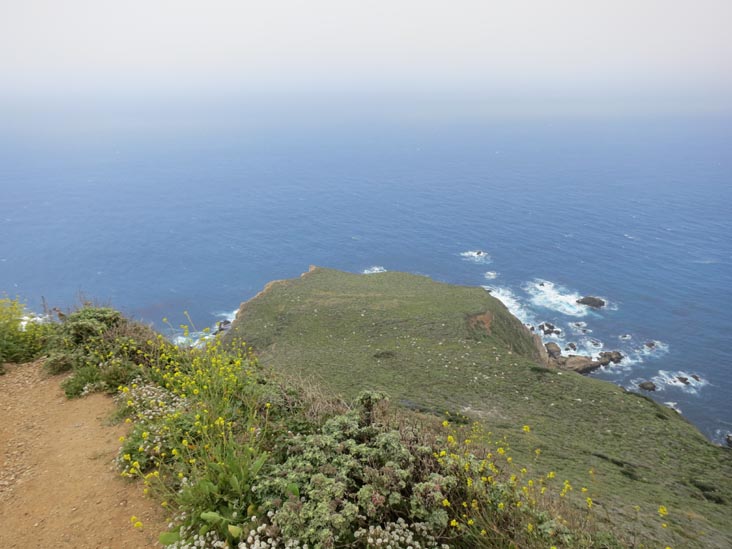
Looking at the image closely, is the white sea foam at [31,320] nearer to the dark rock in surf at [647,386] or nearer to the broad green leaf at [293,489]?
the broad green leaf at [293,489]

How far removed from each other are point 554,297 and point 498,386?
146ft

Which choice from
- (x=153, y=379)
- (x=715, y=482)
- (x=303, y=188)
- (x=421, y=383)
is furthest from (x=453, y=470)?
(x=303, y=188)

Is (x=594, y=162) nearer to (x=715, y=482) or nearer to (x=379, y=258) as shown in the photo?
(x=379, y=258)

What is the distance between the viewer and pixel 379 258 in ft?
284

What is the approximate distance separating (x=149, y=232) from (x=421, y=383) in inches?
3572

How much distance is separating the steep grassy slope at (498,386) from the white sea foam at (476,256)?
2754 centimetres

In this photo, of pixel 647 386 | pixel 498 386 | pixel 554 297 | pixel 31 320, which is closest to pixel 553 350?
pixel 647 386

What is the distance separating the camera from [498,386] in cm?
3138

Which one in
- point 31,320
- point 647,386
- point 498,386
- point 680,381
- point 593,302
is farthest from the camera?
point 593,302

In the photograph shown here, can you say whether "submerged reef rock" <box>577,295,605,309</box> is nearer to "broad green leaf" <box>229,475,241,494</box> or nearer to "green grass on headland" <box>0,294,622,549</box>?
"green grass on headland" <box>0,294,622,549</box>

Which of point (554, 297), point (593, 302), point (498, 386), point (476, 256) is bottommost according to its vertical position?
point (554, 297)

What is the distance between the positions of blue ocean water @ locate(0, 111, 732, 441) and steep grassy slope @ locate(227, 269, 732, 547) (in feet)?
64.7

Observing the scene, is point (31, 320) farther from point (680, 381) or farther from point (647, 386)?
point (680, 381)

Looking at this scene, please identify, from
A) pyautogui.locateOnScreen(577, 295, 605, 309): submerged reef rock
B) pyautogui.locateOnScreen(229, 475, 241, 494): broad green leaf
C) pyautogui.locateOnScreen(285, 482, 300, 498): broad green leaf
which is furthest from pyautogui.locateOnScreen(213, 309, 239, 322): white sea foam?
pyautogui.locateOnScreen(285, 482, 300, 498): broad green leaf
